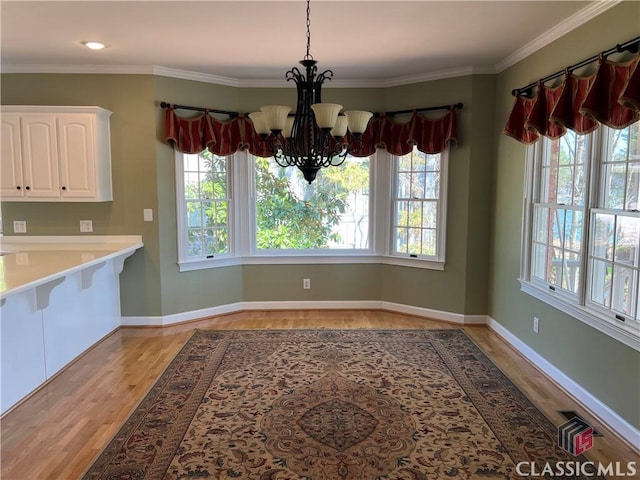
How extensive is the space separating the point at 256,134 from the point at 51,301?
252 cm

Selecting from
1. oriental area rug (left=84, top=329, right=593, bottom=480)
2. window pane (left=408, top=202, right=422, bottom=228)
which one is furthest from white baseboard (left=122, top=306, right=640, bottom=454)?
window pane (left=408, top=202, right=422, bottom=228)

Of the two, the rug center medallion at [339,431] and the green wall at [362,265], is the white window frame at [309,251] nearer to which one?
the green wall at [362,265]

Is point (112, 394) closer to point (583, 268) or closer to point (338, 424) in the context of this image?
point (338, 424)

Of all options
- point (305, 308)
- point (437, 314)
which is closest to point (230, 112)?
point (305, 308)

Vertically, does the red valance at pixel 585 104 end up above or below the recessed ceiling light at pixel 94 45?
below

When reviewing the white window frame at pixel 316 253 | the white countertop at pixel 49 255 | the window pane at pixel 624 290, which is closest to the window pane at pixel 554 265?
the window pane at pixel 624 290

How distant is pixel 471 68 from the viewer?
4.38 m

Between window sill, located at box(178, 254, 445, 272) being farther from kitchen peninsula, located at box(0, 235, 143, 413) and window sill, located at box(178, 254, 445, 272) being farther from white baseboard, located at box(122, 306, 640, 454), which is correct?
kitchen peninsula, located at box(0, 235, 143, 413)

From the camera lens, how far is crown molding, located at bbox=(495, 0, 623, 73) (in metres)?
2.77

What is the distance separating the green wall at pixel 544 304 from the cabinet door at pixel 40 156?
4.24 meters

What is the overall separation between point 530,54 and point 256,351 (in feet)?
11.3

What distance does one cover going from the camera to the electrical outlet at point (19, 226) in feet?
14.6

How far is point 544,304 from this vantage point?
3.53m

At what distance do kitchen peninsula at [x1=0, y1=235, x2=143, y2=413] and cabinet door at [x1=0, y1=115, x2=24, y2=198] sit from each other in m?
0.54
